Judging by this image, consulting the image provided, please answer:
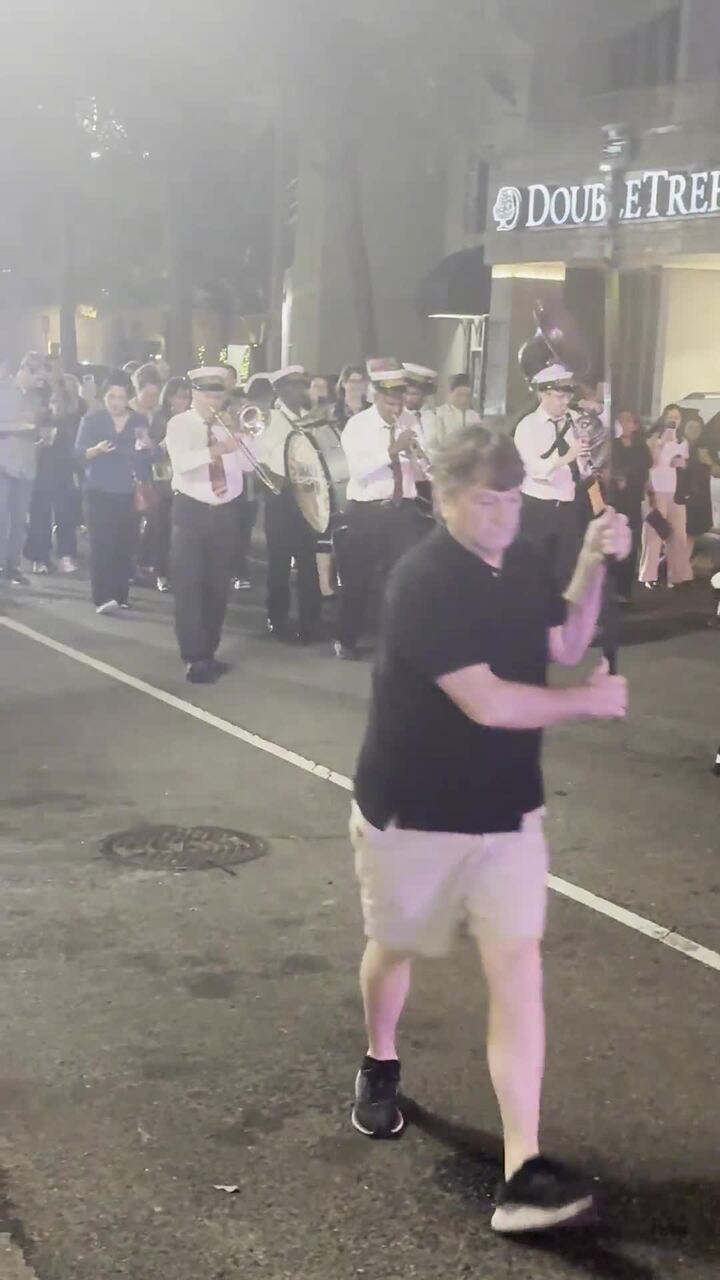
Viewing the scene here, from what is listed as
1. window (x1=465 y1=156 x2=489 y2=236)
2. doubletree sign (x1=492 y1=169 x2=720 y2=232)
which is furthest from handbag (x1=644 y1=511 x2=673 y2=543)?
window (x1=465 y1=156 x2=489 y2=236)

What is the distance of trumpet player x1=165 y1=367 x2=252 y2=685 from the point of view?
10.5 meters

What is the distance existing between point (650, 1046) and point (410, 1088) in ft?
2.61

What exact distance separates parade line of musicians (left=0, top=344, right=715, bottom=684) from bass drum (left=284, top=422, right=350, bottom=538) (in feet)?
0.25

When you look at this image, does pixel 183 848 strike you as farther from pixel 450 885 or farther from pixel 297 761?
pixel 450 885

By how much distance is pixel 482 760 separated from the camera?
3.83 metres

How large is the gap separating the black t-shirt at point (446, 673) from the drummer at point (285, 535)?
854 centimetres

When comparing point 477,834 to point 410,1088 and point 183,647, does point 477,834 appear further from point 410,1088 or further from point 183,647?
point 183,647

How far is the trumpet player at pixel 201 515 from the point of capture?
1051 centimetres

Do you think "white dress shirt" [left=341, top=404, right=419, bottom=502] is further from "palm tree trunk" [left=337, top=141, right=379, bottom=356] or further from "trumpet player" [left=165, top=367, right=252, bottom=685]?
"palm tree trunk" [left=337, top=141, right=379, bottom=356]

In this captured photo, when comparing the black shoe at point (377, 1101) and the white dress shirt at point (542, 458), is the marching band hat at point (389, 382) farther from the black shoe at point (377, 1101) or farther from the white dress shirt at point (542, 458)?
the black shoe at point (377, 1101)

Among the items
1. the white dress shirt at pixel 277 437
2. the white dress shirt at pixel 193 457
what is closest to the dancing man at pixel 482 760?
the white dress shirt at pixel 193 457

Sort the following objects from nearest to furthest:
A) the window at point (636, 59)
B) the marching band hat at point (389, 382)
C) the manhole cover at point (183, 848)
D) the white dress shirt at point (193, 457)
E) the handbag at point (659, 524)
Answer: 1. the manhole cover at point (183, 848)
2. the white dress shirt at point (193, 457)
3. the marching band hat at point (389, 382)
4. the handbag at point (659, 524)
5. the window at point (636, 59)

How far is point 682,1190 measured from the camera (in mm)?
4055

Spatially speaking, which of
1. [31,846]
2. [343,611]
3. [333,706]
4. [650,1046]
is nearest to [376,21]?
[343,611]
